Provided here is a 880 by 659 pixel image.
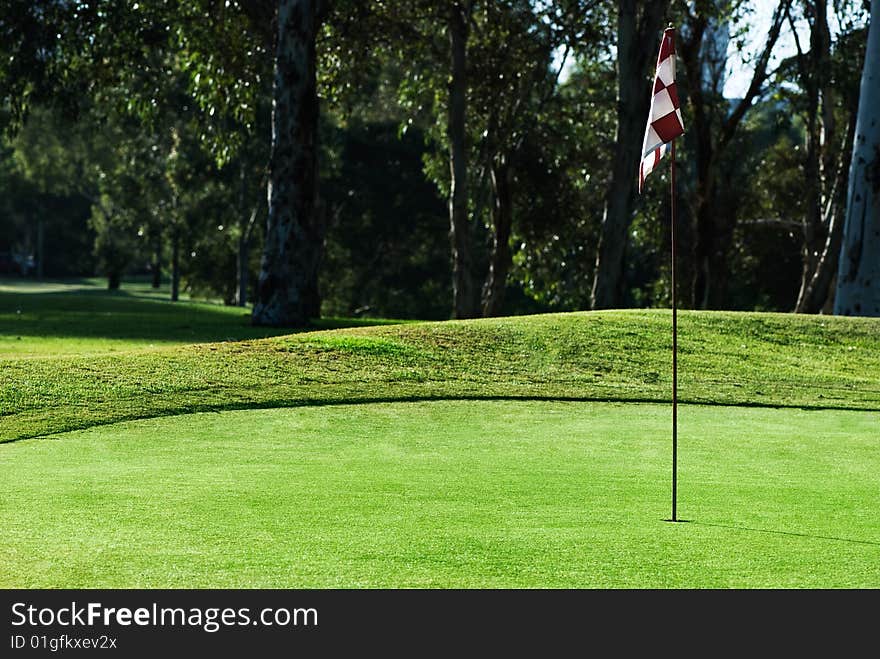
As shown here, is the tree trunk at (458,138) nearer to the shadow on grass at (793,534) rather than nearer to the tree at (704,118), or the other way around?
the tree at (704,118)

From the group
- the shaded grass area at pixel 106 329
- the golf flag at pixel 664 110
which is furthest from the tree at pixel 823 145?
the golf flag at pixel 664 110

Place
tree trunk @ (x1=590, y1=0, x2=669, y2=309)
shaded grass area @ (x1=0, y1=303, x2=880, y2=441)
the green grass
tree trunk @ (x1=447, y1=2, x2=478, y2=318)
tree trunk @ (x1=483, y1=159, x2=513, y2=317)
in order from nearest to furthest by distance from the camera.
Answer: the green grass, shaded grass area @ (x1=0, y1=303, x2=880, y2=441), tree trunk @ (x1=590, y1=0, x2=669, y2=309), tree trunk @ (x1=447, y1=2, x2=478, y2=318), tree trunk @ (x1=483, y1=159, x2=513, y2=317)

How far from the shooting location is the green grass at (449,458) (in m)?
5.86

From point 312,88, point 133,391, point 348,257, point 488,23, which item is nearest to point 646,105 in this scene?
point 488,23

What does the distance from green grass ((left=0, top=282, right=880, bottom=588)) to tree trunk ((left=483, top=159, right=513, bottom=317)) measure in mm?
15783

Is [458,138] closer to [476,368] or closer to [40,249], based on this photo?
[476,368]

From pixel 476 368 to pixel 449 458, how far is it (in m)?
7.47

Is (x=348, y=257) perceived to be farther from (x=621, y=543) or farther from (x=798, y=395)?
(x=621, y=543)

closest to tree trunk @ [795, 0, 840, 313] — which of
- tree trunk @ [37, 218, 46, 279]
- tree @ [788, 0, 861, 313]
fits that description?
tree @ [788, 0, 861, 313]

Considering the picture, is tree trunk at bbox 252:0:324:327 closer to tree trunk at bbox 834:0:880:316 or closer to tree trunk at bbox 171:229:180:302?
tree trunk at bbox 834:0:880:316

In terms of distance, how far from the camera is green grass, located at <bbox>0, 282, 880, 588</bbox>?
5859 millimetres

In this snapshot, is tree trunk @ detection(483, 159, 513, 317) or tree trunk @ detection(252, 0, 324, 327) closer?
tree trunk @ detection(252, 0, 324, 327)

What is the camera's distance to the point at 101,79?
28156 millimetres

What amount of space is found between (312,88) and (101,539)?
18598mm
